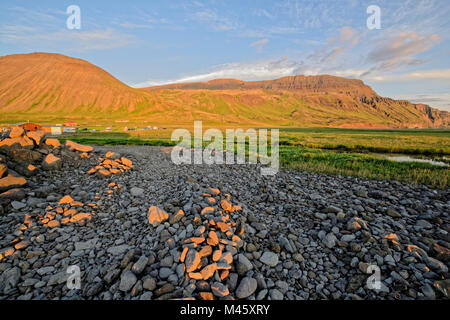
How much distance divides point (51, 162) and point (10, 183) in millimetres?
3222

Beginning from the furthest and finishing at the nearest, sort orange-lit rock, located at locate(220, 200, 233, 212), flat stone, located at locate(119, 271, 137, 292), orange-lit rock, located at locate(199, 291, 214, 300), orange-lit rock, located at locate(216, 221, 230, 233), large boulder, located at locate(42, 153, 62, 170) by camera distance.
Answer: large boulder, located at locate(42, 153, 62, 170) → orange-lit rock, located at locate(220, 200, 233, 212) → orange-lit rock, located at locate(216, 221, 230, 233) → flat stone, located at locate(119, 271, 137, 292) → orange-lit rock, located at locate(199, 291, 214, 300)

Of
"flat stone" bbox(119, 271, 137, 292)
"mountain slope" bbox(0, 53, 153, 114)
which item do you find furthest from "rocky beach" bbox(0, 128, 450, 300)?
"mountain slope" bbox(0, 53, 153, 114)

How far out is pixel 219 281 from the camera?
4.55 metres

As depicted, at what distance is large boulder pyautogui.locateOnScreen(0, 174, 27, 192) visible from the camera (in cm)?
784

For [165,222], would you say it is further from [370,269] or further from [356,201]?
[356,201]

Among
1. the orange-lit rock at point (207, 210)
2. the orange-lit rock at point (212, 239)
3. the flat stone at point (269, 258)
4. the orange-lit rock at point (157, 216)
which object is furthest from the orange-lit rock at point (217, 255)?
the orange-lit rock at point (157, 216)

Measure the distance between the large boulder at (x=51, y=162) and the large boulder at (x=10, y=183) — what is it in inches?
93.6

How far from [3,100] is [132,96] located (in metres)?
98.4

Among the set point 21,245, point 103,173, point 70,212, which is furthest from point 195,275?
point 103,173

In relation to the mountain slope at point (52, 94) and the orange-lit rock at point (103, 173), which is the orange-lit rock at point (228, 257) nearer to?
the orange-lit rock at point (103, 173)

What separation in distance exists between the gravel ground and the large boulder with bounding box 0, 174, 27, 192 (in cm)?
51

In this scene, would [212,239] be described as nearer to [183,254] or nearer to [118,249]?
[183,254]

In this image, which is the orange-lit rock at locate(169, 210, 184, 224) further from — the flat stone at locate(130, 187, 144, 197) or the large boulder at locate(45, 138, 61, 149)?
the large boulder at locate(45, 138, 61, 149)
